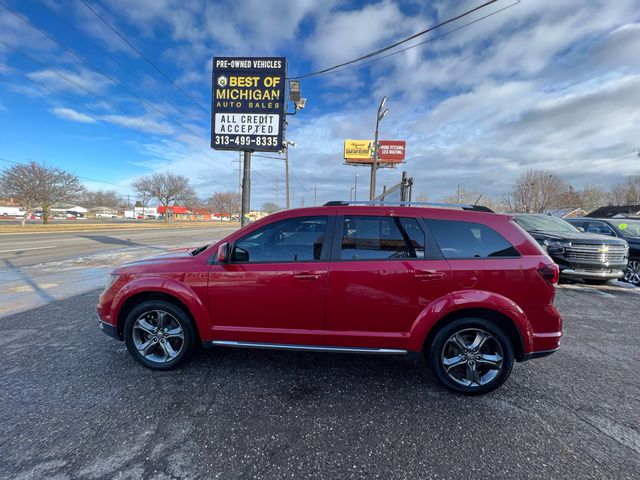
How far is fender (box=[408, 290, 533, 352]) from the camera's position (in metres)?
2.69

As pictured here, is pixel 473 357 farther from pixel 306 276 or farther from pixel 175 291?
pixel 175 291

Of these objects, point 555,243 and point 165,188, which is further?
point 165,188

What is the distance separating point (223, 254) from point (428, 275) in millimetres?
1988

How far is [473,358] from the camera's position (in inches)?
109

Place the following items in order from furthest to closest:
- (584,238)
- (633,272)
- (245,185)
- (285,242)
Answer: (245,185) < (633,272) < (584,238) < (285,242)

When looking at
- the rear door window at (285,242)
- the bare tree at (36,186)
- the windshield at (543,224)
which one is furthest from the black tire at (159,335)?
the bare tree at (36,186)

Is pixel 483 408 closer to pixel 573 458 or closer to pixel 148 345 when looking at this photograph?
pixel 573 458

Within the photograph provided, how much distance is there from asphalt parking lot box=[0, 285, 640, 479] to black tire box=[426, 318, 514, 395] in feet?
0.41

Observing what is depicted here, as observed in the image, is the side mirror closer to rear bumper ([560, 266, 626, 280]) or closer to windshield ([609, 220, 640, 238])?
rear bumper ([560, 266, 626, 280])

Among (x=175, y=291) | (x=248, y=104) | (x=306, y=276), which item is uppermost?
(x=248, y=104)

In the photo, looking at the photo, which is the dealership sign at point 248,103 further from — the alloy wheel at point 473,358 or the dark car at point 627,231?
the dark car at point 627,231

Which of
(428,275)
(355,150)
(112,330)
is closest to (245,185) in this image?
(112,330)

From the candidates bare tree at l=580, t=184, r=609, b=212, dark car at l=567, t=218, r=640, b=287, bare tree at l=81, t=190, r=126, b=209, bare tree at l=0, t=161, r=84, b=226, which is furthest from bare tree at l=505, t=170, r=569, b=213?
bare tree at l=81, t=190, r=126, b=209

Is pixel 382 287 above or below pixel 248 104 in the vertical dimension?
below
